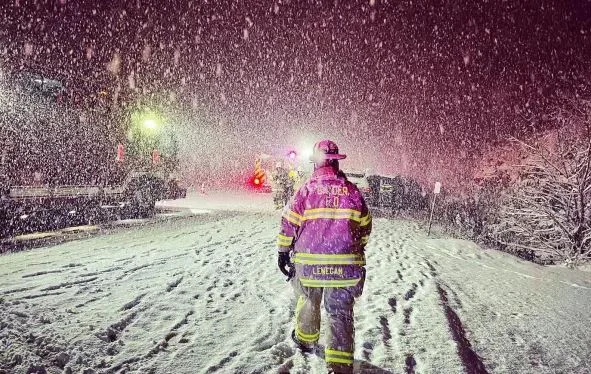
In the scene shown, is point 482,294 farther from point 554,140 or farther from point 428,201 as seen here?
point 428,201

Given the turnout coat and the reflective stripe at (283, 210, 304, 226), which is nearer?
the turnout coat

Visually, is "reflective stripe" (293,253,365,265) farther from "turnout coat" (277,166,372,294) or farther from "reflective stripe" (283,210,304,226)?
"reflective stripe" (283,210,304,226)

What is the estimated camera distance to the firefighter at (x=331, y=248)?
2.74 meters

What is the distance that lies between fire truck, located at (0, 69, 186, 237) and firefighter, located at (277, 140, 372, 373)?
679 centimetres

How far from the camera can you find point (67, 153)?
28.4 feet

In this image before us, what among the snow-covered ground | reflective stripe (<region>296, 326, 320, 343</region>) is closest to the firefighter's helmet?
reflective stripe (<region>296, 326, 320, 343</region>)

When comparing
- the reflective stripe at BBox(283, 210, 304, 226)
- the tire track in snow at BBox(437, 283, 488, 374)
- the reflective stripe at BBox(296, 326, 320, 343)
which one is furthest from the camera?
the tire track in snow at BBox(437, 283, 488, 374)

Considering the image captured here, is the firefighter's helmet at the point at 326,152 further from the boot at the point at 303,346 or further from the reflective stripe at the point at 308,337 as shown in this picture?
the boot at the point at 303,346

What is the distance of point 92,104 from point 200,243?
16.2 feet

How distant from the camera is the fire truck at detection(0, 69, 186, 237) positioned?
7.35 meters

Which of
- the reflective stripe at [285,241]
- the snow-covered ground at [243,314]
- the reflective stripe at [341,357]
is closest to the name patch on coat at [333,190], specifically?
the reflective stripe at [285,241]

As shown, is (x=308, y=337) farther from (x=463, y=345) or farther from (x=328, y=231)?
(x=463, y=345)

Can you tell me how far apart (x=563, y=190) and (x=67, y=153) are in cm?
1312

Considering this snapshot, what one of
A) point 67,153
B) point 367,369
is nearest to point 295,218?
point 367,369
